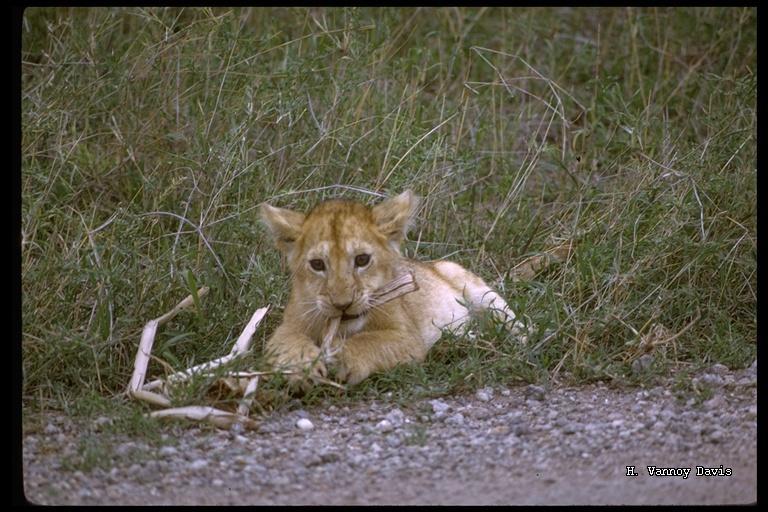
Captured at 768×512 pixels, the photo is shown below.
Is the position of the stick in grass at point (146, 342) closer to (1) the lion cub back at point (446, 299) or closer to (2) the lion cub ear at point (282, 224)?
(2) the lion cub ear at point (282, 224)

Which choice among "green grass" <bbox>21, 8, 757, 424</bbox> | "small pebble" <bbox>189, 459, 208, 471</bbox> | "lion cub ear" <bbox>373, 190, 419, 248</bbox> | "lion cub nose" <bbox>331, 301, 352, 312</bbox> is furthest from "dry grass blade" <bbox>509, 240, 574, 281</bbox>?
"small pebble" <bbox>189, 459, 208, 471</bbox>

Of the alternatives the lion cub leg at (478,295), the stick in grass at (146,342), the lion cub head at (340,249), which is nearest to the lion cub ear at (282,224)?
the lion cub head at (340,249)

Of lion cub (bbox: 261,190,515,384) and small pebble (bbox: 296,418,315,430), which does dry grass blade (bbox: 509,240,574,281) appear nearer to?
lion cub (bbox: 261,190,515,384)

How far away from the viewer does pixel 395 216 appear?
668 cm

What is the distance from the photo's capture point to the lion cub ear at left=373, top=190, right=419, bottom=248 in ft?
21.8

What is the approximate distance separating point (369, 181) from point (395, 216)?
1.48 m

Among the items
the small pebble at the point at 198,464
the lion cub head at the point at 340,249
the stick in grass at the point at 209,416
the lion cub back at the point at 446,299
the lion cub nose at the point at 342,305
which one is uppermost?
the lion cub head at the point at 340,249

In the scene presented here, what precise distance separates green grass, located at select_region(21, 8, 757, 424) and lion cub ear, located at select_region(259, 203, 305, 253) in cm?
42

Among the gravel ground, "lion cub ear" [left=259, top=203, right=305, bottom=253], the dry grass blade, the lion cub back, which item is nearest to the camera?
the gravel ground

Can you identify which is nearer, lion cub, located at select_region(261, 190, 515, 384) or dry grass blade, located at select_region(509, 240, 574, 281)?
lion cub, located at select_region(261, 190, 515, 384)

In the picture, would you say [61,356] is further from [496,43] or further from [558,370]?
[496,43]

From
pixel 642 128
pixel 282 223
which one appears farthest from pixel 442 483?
pixel 642 128

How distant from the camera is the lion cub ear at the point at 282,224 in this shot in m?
6.59

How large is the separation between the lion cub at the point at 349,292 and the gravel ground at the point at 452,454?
Answer: 0.38m
